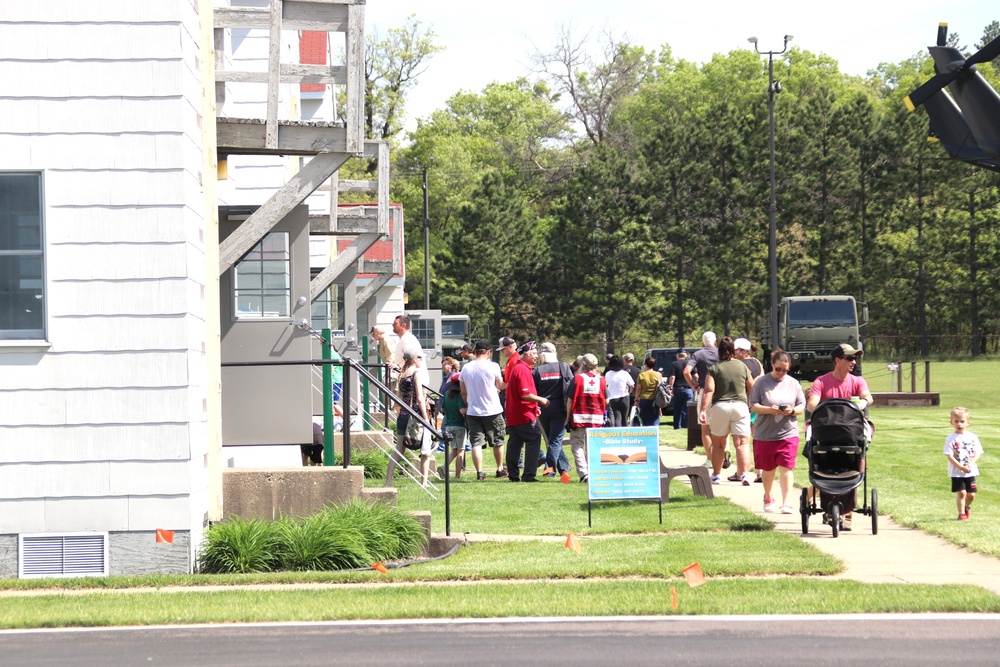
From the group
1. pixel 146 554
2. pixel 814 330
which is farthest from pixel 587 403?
pixel 814 330

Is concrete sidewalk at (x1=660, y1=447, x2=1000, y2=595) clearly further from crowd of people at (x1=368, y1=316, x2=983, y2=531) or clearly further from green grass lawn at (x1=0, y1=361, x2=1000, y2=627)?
crowd of people at (x1=368, y1=316, x2=983, y2=531)

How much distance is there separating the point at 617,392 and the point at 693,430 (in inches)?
52.9

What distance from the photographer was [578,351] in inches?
2606

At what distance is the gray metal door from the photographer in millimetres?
15023

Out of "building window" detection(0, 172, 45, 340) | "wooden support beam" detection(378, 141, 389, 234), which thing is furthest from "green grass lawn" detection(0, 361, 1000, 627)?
"wooden support beam" detection(378, 141, 389, 234)

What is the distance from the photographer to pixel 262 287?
609 inches

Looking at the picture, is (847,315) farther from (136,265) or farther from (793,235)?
(136,265)

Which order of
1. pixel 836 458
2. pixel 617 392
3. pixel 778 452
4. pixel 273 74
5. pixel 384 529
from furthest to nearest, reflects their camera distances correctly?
Result: pixel 617 392 → pixel 273 74 → pixel 778 452 → pixel 836 458 → pixel 384 529

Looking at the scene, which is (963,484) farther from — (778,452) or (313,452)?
(313,452)

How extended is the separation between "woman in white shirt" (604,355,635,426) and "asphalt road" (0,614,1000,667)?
12.7m

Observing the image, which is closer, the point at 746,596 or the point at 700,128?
the point at 746,596

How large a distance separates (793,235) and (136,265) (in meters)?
59.0

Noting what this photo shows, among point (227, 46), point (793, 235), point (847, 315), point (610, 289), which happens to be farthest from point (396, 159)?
point (227, 46)

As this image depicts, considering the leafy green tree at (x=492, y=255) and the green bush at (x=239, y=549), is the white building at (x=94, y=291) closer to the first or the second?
the green bush at (x=239, y=549)
